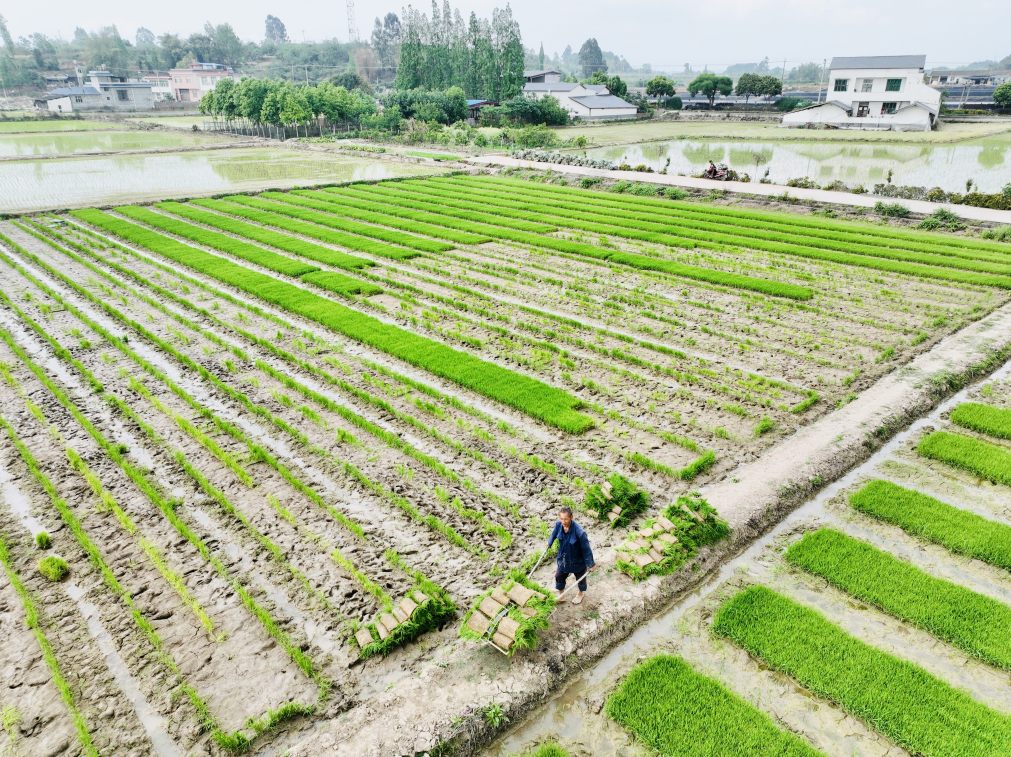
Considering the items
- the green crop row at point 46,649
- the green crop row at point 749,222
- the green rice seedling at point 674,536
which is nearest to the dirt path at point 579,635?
the green rice seedling at point 674,536

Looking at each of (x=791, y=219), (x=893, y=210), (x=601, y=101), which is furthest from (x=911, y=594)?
(x=601, y=101)

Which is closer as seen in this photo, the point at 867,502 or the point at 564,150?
the point at 867,502

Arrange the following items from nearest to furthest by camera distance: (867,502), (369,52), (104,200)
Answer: (867,502)
(104,200)
(369,52)

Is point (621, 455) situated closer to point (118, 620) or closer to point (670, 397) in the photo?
point (670, 397)

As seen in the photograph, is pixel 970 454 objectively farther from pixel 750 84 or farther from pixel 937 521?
pixel 750 84

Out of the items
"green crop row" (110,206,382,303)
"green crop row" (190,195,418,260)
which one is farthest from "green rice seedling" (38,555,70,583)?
"green crop row" (190,195,418,260)

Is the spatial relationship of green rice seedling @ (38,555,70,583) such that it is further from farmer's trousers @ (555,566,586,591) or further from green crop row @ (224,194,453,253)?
green crop row @ (224,194,453,253)

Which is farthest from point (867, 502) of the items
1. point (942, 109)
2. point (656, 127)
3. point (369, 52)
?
point (369, 52)

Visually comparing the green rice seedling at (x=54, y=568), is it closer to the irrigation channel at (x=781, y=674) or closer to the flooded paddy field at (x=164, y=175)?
the irrigation channel at (x=781, y=674)
